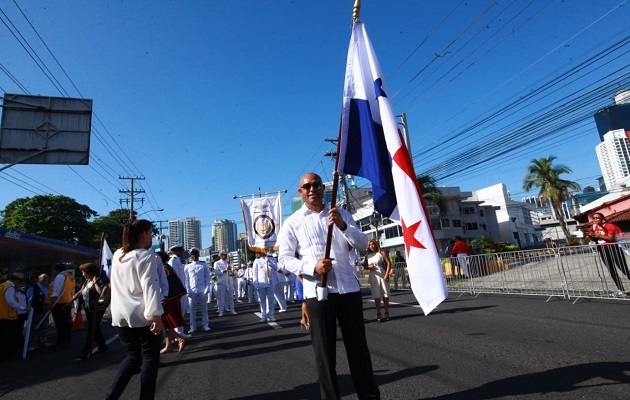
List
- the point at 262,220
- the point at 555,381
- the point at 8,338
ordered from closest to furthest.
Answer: the point at 555,381 < the point at 8,338 < the point at 262,220

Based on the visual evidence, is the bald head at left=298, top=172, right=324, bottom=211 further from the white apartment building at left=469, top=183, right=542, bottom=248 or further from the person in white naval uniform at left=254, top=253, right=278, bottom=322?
the white apartment building at left=469, top=183, right=542, bottom=248

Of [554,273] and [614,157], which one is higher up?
[614,157]

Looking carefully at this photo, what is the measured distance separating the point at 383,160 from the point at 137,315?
2467 mm

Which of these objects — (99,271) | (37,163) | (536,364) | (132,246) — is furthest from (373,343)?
(37,163)

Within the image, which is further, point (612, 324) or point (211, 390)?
point (612, 324)

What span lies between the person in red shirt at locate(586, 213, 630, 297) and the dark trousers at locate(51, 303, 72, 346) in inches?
467

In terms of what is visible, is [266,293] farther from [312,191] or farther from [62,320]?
[312,191]

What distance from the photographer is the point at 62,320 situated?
28.3 feet

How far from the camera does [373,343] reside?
5641 millimetres

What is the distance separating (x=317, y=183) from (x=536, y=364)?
3134 mm

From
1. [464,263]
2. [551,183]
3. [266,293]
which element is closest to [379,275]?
[266,293]

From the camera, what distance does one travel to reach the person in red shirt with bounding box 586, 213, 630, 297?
7856 mm

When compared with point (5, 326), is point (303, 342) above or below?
below

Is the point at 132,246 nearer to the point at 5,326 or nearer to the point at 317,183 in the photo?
the point at 317,183
